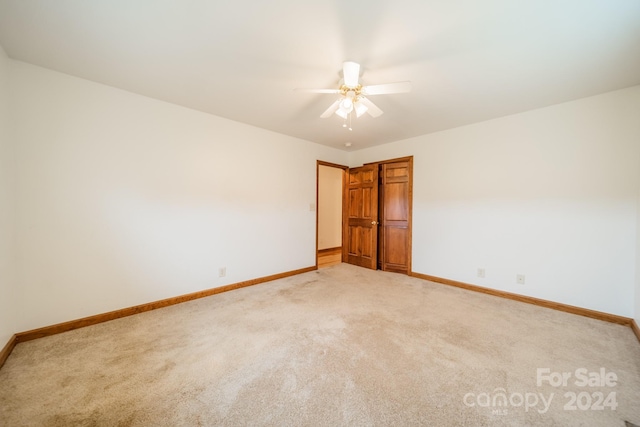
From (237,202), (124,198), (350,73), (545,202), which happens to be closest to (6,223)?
(124,198)

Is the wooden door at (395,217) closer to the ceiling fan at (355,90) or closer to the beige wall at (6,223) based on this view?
the ceiling fan at (355,90)

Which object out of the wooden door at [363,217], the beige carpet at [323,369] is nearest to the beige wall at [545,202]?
the beige carpet at [323,369]

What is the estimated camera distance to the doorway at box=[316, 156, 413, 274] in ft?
14.3

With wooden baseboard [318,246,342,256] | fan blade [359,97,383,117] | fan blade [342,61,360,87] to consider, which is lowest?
wooden baseboard [318,246,342,256]

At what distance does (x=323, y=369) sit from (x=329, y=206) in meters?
5.05

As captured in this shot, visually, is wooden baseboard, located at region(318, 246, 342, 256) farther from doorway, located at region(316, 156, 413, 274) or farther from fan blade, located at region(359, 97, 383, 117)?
fan blade, located at region(359, 97, 383, 117)

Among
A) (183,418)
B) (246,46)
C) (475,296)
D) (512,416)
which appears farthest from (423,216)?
(183,418)

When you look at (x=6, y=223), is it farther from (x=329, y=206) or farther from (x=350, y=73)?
(x=329, y=206)

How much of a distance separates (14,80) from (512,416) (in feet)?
15.3

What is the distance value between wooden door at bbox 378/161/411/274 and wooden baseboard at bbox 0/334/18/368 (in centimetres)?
473

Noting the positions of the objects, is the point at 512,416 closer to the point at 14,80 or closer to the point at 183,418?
the point at 183,418

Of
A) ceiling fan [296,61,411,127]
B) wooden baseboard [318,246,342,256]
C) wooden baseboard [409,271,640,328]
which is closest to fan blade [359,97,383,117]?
ceiling fan [296,61,411,127]

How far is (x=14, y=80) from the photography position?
205cm

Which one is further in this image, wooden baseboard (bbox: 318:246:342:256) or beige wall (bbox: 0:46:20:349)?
A: wooden baseboard (bbox: 318:246:342:256)
